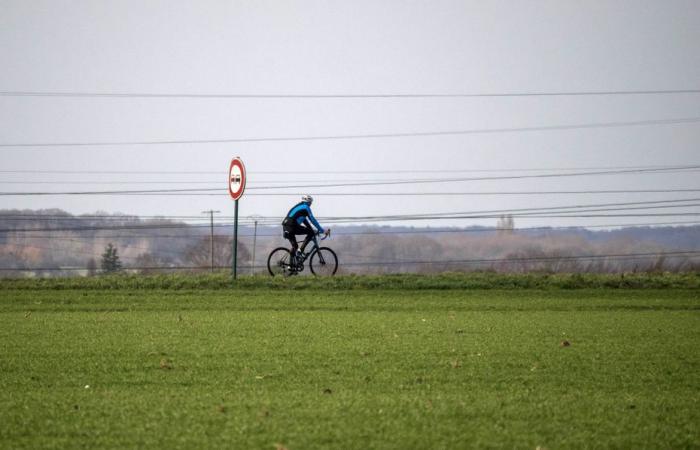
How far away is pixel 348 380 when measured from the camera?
6617 millimetres

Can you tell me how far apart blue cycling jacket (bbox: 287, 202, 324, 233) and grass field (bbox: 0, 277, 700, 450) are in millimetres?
7062

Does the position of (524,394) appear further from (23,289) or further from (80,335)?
(23,289)

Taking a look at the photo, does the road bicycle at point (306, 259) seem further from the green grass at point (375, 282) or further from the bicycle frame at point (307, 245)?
the green grass at point (375, 282)

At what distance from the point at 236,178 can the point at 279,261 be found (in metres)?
2.34

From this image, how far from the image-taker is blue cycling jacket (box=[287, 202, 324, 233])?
1994 centimetres

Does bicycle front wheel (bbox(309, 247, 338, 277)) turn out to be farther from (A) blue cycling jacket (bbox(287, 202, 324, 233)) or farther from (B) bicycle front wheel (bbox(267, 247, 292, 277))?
(A) blue cycling jacket (bbox(287, 202, 324, 233))

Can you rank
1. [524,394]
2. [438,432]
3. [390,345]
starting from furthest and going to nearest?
[390,345], [524,394], [438,432]

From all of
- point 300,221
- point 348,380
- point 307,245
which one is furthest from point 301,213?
point 348,380

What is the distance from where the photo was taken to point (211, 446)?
4.64m

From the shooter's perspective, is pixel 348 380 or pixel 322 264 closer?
pixel 348 380

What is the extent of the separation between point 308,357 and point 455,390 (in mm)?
1893

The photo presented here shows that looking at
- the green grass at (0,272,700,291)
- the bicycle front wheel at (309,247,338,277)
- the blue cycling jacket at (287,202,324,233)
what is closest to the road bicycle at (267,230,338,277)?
the bicycle front wheel at (309,247,338,277)

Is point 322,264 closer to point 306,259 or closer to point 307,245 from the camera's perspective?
point 306,259

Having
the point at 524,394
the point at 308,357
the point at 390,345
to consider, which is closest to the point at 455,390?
the point at 524,394
